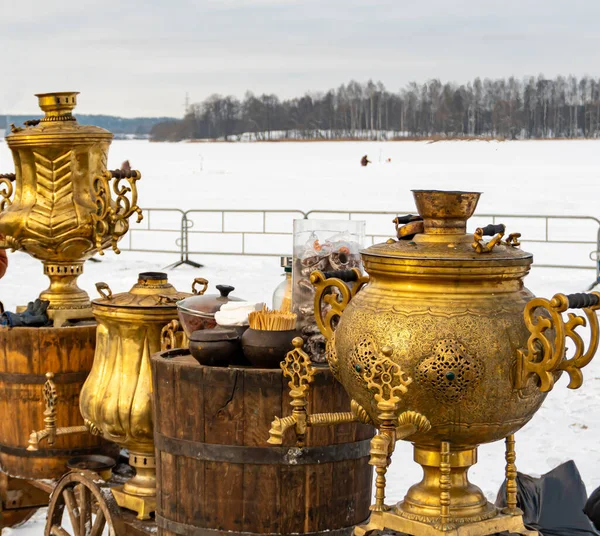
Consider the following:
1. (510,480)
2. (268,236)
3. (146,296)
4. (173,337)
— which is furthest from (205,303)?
(268,236)

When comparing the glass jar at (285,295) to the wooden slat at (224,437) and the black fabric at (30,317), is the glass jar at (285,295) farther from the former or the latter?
the black fabric at (30,317)

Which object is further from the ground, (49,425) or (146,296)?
(146,296)

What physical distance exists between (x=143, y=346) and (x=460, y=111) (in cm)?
4405

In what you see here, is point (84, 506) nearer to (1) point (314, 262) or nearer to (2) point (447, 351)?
(1) point (314, 262)

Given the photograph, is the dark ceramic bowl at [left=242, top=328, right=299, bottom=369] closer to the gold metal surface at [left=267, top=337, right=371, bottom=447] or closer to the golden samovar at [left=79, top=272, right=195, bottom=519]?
the gold metal surface at [left=267, top=337, right=371, bottom=447]

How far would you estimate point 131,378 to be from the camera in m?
4.50

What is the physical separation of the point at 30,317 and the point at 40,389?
329mm

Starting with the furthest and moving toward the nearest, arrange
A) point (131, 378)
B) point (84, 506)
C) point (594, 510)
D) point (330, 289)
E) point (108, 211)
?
point (108, 211)
point (84, 506)
point (131, 378)
point (594, 510)
point (330, 289)

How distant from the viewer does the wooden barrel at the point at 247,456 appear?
12.1 feet

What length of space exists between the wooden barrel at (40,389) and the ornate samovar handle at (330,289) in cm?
206

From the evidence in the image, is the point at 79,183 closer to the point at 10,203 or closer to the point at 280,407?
the point at 10,203

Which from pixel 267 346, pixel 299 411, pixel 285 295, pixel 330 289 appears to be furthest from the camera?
pixel 285 295

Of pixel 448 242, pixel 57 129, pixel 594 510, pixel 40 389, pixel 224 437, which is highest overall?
pixel 57 129

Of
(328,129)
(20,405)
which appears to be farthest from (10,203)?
(328,129)
